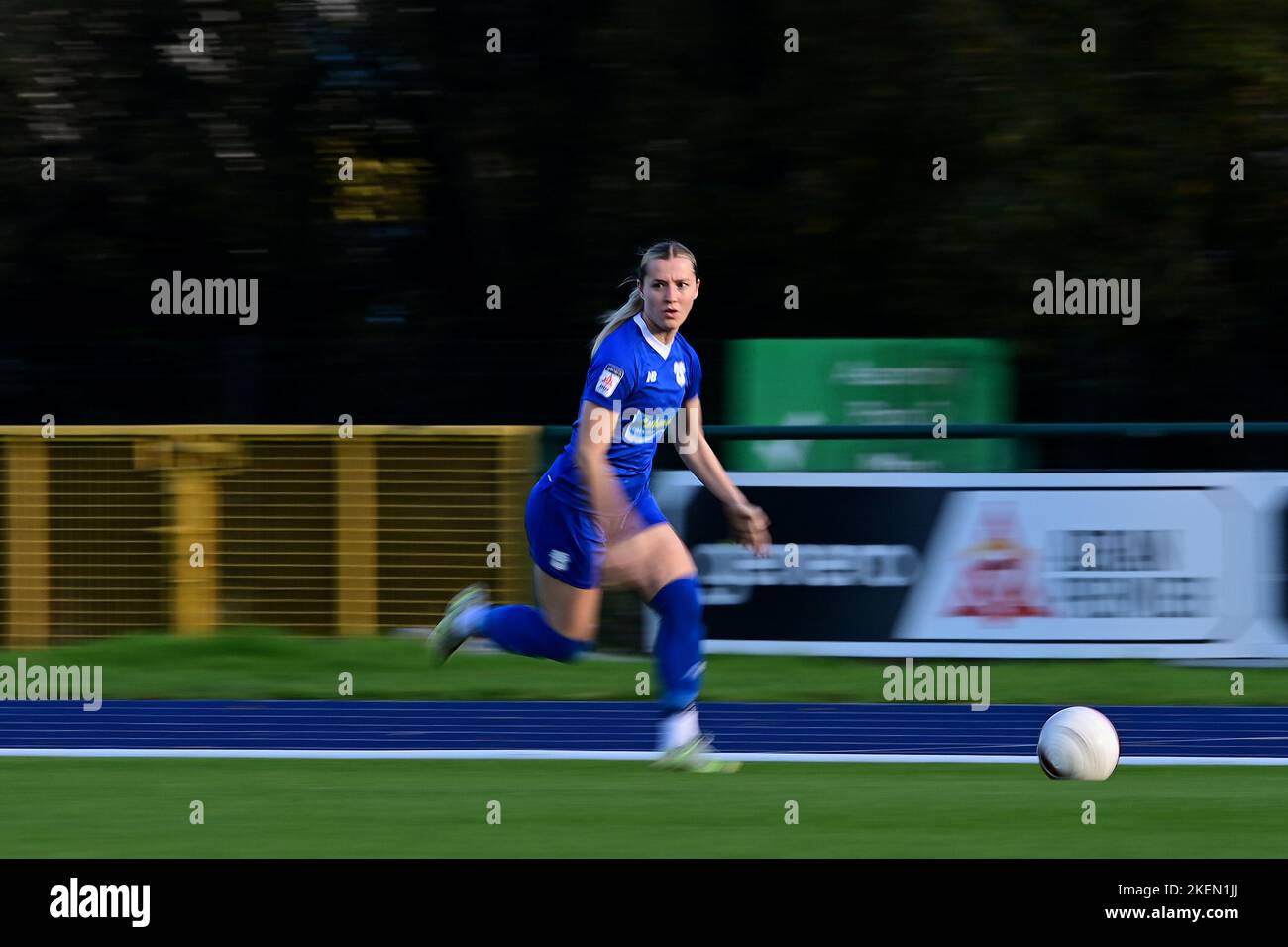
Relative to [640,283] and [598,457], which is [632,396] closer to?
[598,457]

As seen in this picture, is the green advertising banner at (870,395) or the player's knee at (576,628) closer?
the player's knee at (576,628)

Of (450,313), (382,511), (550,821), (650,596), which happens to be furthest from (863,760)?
(450,313)

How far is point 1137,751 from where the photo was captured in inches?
378

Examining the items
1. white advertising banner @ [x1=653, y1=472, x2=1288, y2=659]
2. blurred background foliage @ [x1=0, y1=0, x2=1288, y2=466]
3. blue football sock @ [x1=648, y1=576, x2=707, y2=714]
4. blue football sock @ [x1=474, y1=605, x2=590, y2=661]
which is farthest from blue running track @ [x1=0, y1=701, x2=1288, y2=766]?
blurred background foliage @ [x1=0, y1=0, x2=1288, y2=466]

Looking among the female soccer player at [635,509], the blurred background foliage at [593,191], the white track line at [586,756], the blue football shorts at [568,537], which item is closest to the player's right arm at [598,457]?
the female soccer player at [635,509]

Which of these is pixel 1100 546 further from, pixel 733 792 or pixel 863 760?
pixel 733 792

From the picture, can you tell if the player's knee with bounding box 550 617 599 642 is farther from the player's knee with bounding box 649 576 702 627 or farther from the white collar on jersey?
the white collar on jersey

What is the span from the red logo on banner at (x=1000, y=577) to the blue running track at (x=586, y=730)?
122 cm

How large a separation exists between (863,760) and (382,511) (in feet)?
19.5

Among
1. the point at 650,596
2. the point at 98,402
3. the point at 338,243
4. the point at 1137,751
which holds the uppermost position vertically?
the point at 338,243

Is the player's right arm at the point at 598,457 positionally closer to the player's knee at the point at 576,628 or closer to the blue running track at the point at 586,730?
the player's knee at the point at 576,628

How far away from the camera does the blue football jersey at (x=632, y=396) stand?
820cm

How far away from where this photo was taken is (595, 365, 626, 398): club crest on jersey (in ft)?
26.8

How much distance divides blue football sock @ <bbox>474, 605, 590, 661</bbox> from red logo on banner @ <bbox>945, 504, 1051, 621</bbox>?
4.61 metres
